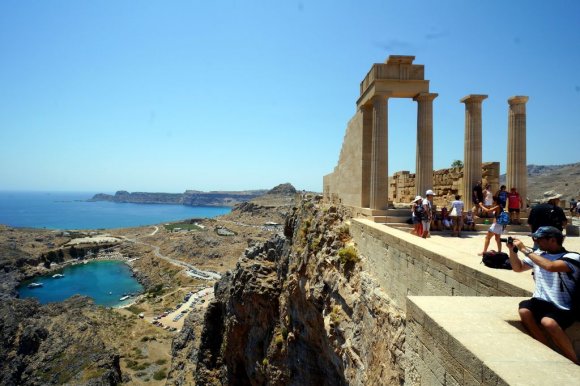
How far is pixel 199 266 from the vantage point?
7881 centimetres

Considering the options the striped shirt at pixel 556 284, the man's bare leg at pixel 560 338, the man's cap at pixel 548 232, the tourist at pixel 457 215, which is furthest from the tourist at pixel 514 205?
the man's bare leg at pixel 560 338

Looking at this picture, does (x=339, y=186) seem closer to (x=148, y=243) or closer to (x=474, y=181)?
(x=474, y=181)

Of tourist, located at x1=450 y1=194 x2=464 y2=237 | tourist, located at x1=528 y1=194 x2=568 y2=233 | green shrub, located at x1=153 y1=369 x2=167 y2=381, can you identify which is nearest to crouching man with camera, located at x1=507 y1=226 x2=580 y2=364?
tourist, located at x1=528 y1=194 x2=568 y2=233

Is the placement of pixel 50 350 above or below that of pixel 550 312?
below

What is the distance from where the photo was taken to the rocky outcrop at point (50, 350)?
30516mm

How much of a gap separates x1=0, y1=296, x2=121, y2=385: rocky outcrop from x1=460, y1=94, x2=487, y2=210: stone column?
3301 cm

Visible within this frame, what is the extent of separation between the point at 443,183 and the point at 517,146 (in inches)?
143

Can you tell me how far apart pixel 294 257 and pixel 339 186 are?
186 inches

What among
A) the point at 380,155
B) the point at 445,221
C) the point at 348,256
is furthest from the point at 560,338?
the point at 380,155

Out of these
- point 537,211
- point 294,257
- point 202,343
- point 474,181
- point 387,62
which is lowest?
point 202,343

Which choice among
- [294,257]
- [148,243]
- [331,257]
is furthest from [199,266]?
[331,257]

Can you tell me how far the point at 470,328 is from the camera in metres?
3.82

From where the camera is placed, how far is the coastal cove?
65812 millimetres

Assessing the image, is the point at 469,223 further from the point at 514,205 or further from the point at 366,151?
the point at 366,151
